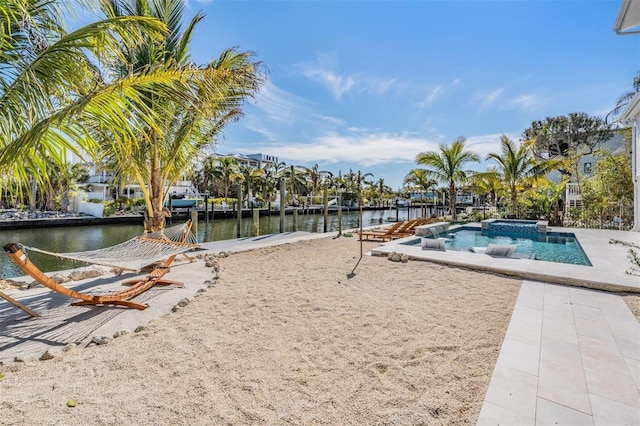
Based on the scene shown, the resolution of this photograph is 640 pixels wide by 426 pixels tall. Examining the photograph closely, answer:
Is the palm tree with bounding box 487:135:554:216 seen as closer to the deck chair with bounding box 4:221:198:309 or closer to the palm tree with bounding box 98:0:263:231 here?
the palm tree with bounding box 98:0:263:231

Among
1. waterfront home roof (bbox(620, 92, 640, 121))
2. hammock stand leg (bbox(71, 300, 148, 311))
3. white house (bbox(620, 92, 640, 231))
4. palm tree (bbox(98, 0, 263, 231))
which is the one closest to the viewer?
hammock stand leg (bbox(71, 300, 148, 311))

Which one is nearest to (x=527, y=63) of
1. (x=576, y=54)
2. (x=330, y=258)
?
(x=576, y=54)

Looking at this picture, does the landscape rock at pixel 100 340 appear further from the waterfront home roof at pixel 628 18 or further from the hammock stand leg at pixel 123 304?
the waterfront home roof at pixel 628 18

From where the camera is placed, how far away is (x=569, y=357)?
2.91 metres

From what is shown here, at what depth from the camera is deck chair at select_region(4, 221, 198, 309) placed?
12.0 ft

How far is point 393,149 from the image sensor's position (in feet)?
81.6

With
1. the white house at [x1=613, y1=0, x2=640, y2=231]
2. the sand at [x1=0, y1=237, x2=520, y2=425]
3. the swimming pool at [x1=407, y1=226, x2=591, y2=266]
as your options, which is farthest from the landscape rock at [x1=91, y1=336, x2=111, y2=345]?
the white house at [x1=613, y1=0, x2=640, y2=231]

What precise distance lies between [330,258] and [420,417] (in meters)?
6.09

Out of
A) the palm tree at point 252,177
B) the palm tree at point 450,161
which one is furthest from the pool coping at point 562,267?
the palm tree at point 252,177

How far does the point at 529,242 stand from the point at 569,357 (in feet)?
34.5

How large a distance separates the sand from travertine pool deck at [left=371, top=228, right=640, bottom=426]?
0.18 meters

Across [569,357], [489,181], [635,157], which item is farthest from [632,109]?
[569,357]

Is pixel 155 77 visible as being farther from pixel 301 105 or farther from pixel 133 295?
pixel 301 105

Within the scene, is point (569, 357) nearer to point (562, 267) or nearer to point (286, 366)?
point (286, 366)
